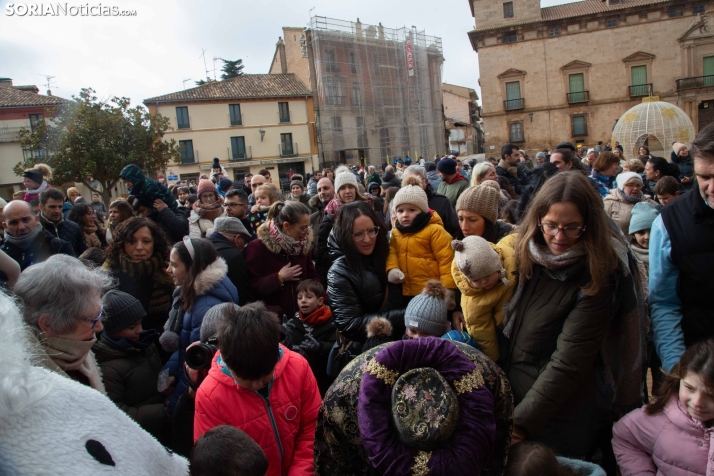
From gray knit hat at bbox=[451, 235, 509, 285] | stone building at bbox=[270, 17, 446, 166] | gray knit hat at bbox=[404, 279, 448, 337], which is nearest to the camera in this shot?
gray knit hat at bbox=[451, 235, 509, 285]

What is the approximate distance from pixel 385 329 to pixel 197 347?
0.96 meters

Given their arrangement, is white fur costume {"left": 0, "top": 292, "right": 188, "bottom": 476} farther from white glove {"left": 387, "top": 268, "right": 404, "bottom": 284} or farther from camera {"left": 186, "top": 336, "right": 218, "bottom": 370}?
white glove {"left": 387, "top": 268, "right": 404, "bottom": 284}

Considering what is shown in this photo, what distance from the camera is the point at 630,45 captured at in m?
34.8

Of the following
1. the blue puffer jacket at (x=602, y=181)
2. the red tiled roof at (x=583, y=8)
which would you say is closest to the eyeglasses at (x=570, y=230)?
the blue puffer jacket at (x=602, y=181)

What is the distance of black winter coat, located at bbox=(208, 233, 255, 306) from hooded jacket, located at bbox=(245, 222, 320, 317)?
89mm

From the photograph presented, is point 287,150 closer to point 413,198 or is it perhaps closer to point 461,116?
point 461,116

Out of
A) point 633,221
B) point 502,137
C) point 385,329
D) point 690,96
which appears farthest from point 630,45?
point 385,329

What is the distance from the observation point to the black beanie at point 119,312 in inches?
97.0

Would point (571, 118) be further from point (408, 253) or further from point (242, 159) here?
point (408, 253)

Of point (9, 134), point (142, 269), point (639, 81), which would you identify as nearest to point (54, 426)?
point (142, 269)

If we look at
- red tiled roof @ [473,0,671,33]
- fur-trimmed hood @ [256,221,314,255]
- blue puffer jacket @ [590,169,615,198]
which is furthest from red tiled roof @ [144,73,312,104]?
fur-trimmed hood @ [256,221,314,255]

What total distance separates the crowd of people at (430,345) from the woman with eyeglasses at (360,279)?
0.01 meters

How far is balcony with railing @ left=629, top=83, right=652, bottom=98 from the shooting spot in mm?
34366

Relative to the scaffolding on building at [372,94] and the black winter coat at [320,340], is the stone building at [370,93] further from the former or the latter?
the black winter coat at [320,340]
